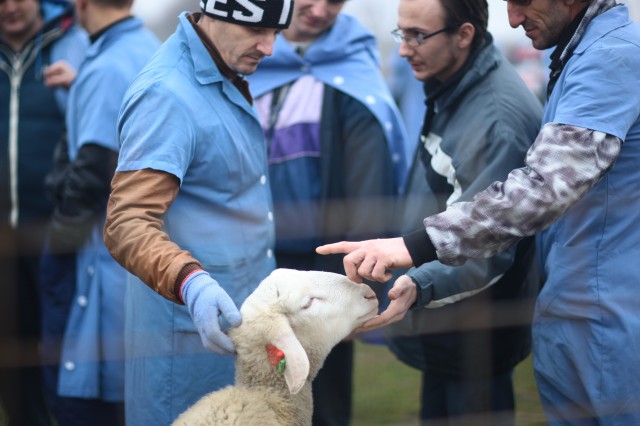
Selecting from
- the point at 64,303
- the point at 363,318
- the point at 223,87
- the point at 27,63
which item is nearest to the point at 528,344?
the point at 363,318

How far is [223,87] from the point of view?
275 centimetres

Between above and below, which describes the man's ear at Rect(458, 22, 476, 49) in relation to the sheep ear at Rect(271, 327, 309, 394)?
above

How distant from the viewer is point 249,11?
267 centimetres

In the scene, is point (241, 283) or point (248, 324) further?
point (241, 283)

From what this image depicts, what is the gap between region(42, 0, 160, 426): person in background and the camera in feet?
11.8

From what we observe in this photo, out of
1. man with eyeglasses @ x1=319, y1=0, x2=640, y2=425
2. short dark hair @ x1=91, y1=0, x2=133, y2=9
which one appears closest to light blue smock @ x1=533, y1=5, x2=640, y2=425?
man with eyeglasses @ x1=319, y1=0, x2=640, y2=425

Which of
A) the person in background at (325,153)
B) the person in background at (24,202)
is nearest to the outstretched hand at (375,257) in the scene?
the person in background at (325,153)

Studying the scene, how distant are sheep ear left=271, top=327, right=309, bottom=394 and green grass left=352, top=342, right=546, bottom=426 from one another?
1.95 meters

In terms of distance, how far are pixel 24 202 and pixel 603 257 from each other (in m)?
2.73

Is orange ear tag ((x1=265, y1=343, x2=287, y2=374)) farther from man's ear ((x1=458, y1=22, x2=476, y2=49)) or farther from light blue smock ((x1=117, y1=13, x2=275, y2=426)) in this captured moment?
man's ear ((x1=458, y1=22, x2=476, y2=49))

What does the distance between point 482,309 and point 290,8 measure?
117cm

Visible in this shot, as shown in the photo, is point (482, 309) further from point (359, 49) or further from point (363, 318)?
point (359, 49)

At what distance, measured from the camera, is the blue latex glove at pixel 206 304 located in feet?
7.59

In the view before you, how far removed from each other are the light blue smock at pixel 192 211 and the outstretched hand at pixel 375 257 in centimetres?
38
